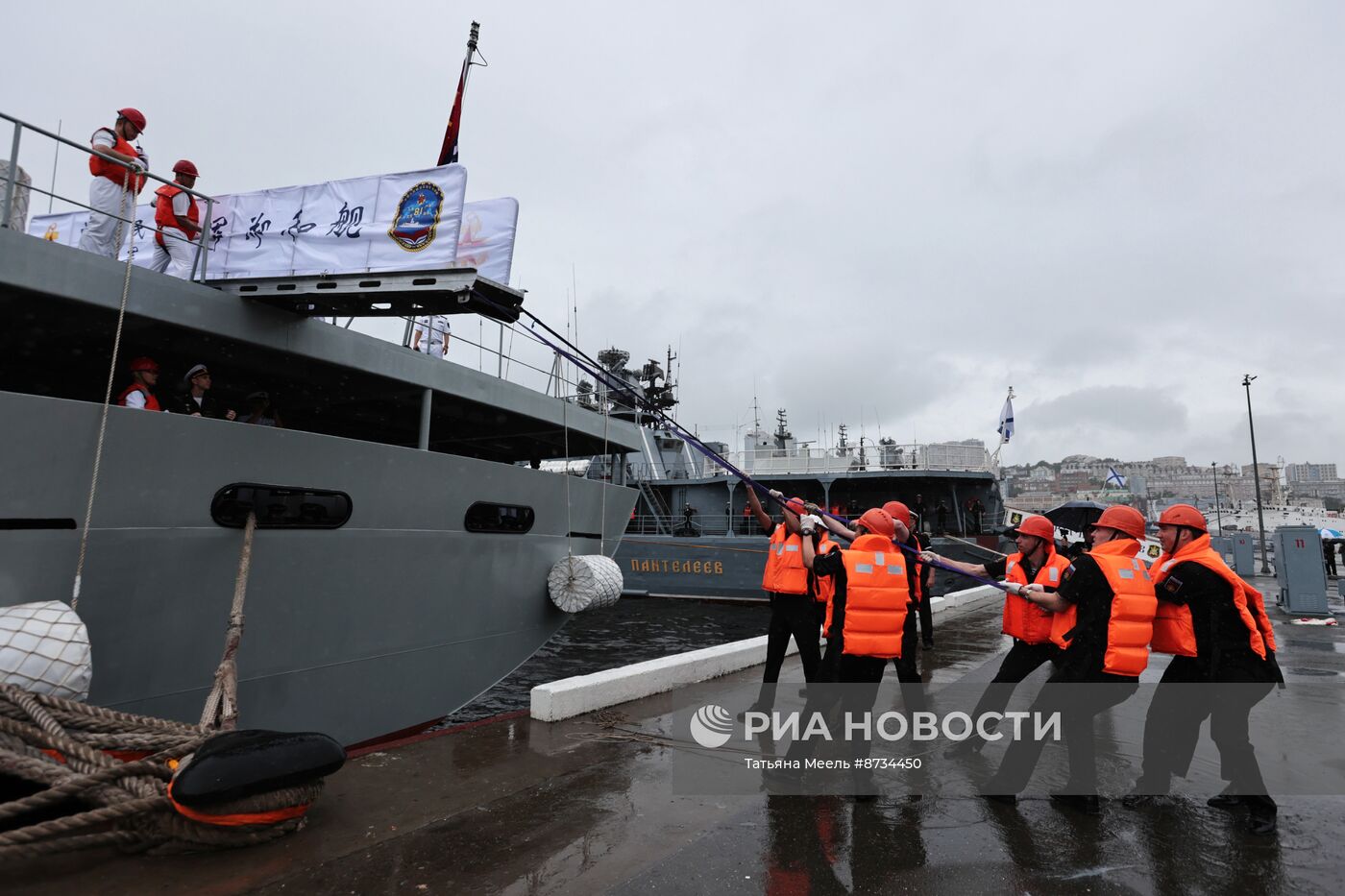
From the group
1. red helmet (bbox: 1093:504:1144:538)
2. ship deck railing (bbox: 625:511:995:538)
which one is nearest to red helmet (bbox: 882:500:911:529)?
red helmet (bbox: 1093:504:1144:538)

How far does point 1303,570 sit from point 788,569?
38.5ft

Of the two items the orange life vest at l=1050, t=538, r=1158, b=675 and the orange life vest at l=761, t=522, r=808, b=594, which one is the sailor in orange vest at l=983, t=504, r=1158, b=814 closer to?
the orange life vest at l=1050, t=538, r=1158, b=675

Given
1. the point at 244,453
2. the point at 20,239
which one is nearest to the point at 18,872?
the point at 244,453

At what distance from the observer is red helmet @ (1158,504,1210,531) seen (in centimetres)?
352

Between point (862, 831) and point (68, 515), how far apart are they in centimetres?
440

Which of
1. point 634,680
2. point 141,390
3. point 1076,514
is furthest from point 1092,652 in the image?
point 1076,514

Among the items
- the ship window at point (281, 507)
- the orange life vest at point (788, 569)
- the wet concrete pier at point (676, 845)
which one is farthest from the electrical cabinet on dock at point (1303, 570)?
the ship window at point (281, 507)

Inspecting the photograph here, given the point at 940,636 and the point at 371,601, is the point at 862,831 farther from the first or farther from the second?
the point at 940,636

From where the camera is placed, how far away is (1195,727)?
3.49 metres

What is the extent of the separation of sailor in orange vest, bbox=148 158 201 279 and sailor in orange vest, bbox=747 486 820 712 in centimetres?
435

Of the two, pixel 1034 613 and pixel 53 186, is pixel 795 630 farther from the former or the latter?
pixel 53 186

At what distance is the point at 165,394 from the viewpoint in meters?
6.18

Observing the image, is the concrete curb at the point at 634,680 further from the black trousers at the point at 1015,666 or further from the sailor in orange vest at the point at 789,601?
the black trousers at the point at 1015,666

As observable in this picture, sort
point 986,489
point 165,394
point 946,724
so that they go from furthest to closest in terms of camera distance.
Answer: point 986,489, point 165,394, point 946,724
